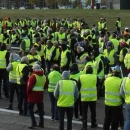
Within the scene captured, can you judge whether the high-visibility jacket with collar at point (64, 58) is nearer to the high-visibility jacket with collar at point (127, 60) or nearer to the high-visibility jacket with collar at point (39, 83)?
the high-visibility jacket with collar at point (127, 60)

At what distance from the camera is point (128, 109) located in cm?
1112

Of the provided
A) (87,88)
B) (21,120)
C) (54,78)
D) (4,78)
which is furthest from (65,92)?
(4,78)

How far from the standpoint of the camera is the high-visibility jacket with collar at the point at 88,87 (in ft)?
40.2

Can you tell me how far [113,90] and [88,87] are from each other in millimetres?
985

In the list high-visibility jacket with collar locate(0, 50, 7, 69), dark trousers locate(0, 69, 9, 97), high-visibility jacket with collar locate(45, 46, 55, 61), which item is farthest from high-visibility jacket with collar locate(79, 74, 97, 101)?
high-visibility jacket with collar locate(45, 46, 55, 61)

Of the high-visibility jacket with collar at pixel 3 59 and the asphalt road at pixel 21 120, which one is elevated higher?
the high-visibility jacket with collar at pixel 3 59

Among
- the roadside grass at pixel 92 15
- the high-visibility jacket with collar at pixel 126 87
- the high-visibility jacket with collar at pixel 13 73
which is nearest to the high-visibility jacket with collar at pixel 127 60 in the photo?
the high-visibility jacket with collar at pixel 13 73

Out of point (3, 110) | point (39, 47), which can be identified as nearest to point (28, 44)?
point (39, 47)

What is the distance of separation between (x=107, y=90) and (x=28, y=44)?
10.4 meters

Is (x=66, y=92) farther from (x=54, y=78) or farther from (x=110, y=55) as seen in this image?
(x=110, y=55)

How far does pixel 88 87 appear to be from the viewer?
12.3 m

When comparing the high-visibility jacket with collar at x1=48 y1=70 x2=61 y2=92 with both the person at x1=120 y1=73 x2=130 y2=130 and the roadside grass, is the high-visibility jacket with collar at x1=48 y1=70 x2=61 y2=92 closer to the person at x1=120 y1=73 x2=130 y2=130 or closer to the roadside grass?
the person at x1=120 y1=73 x2=130 y2=130

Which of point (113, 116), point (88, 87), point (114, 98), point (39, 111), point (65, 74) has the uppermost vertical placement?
point (65, 74)

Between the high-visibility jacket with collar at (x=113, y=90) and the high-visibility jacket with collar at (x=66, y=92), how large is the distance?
3.01ft
